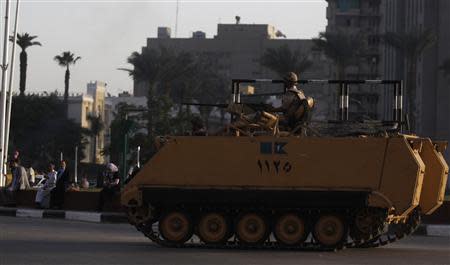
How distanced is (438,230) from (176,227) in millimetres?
6821

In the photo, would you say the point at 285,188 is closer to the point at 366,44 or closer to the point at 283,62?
the point at 283,62

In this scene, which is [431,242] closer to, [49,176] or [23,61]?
[49,176]

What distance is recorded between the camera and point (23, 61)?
82.7m

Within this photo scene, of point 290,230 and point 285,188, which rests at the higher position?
point 285,188

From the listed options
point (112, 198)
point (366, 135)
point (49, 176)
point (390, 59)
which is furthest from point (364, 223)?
point (390, 59)

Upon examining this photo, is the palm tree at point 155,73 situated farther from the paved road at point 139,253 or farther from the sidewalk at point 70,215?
the paved road at point 139,253

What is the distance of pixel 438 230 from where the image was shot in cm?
2191

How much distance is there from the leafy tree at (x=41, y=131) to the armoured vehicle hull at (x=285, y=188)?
236 feet

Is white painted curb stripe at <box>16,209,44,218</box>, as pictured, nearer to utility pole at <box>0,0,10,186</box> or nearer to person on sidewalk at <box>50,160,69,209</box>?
person on sidewalk at <box>50,160,69,209</box>

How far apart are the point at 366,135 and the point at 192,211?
2.93 metres

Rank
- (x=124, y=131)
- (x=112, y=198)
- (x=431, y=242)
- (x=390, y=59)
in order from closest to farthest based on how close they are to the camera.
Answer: (x=431, y=242) → (x=112, y=198) → (x=124, y=131) → (x=390, y=59)

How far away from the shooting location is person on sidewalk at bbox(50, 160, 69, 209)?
84.7 ft

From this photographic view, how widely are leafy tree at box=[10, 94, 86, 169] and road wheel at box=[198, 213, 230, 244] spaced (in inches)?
2844

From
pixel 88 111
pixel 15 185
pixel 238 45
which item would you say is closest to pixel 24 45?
pixel 88 111
